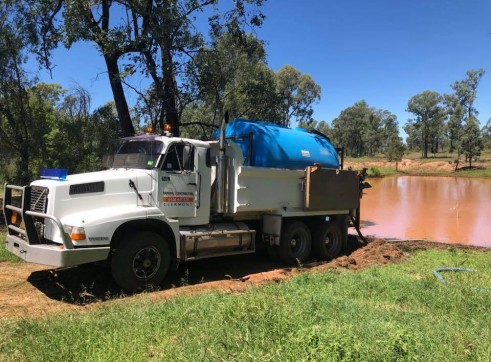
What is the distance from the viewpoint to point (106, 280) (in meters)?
8.21

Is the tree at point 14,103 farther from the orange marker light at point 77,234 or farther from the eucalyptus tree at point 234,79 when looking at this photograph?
the orange marker light at point 77,234

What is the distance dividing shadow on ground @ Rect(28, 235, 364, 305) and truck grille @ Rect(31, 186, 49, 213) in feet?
4.14

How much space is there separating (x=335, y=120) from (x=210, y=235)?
339 feet

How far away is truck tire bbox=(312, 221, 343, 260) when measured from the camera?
11.3m

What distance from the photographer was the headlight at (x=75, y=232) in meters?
6.74

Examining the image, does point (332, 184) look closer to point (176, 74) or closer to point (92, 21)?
point (176, 74)

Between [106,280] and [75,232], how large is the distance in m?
1.80

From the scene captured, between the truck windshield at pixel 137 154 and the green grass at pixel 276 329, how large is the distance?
2.51 m

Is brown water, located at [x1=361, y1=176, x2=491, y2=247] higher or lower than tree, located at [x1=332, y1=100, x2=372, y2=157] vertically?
lower

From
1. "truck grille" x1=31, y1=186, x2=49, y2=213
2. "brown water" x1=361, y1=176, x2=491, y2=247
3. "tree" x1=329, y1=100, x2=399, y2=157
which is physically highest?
"tree" x1=329, y1=100, x2=399, y2=157

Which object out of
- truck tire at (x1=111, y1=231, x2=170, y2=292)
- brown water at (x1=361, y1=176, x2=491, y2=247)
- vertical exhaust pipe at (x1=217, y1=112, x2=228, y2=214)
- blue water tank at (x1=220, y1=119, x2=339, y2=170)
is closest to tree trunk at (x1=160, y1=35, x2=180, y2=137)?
blue water tank at (x1=220, y1=119, x2=339, y2=170)

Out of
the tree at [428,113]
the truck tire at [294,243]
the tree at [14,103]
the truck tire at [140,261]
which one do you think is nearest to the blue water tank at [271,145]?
the truck tire at [294,243]

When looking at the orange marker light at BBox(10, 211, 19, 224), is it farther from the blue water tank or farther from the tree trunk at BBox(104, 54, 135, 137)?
the tree trunk at BBox(104, 54, 135, 137)

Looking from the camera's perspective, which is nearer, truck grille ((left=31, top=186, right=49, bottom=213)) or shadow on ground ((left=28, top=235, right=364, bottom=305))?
truck grille ((left=31, top=186, right=49, bottom=213))
